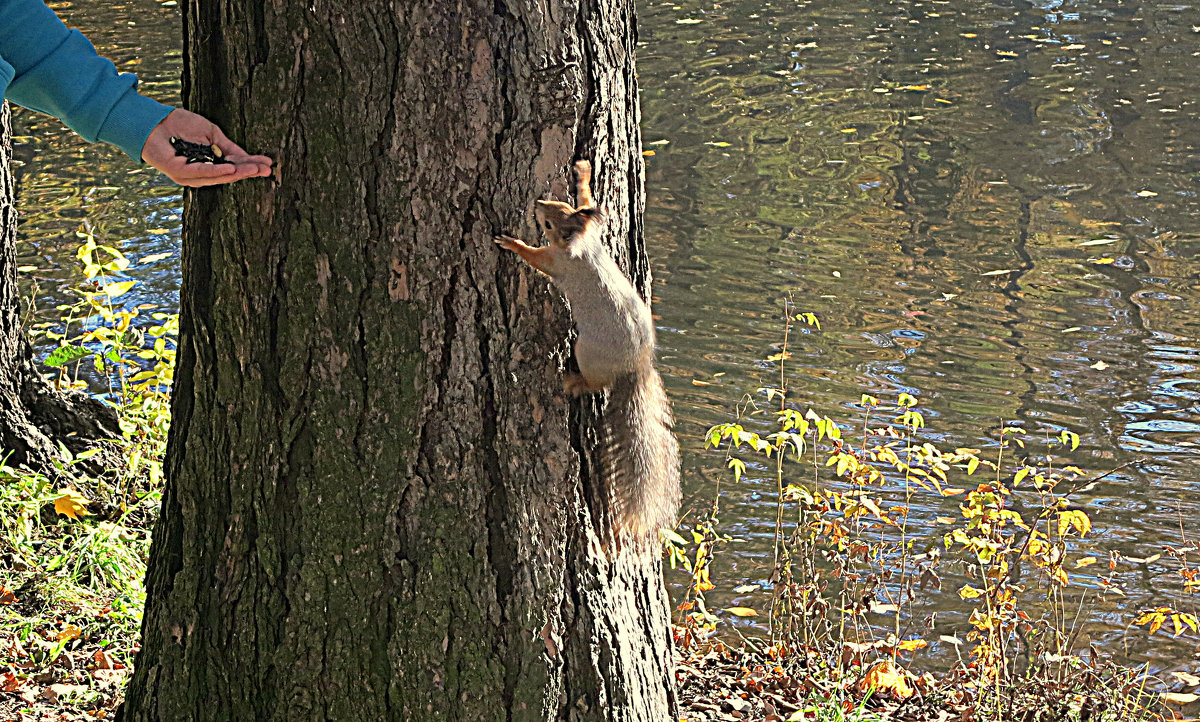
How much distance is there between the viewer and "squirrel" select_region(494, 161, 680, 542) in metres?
1.97

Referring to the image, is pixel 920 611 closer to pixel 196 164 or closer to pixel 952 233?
pixel 196 164

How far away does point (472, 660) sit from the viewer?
2.04 m

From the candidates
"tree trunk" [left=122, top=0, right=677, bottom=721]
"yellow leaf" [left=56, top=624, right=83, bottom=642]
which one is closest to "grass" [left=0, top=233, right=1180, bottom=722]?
"yellow leaf" [left=56, top=624, right=83, bottom=642]

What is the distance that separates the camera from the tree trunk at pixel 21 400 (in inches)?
A: 149

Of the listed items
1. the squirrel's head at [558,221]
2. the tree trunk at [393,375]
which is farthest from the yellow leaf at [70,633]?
the squirrel's head at [558,221]

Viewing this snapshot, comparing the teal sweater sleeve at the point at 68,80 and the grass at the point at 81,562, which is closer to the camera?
the teal sweater sleeve at the point at 68,80

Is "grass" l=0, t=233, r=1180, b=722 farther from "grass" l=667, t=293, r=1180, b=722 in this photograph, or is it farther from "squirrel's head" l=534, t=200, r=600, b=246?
"squirrel's head" l=534, t=200, r=600, b=246

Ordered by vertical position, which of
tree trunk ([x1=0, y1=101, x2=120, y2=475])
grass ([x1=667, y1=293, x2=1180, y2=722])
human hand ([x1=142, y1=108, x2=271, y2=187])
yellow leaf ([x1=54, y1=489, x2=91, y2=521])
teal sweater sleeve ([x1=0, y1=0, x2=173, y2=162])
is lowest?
grass ([x1=667, y1=293, x2=1180, y2=722])

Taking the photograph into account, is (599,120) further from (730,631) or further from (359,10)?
(730,631)

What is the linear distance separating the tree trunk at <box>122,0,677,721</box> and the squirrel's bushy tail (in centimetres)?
5

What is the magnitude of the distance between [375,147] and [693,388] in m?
3.74

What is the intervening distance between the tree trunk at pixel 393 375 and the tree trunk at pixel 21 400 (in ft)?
6.33

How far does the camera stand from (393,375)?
77.2 inches

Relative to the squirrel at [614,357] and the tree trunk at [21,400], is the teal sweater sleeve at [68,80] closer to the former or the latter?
the squirrel at [614,357]
